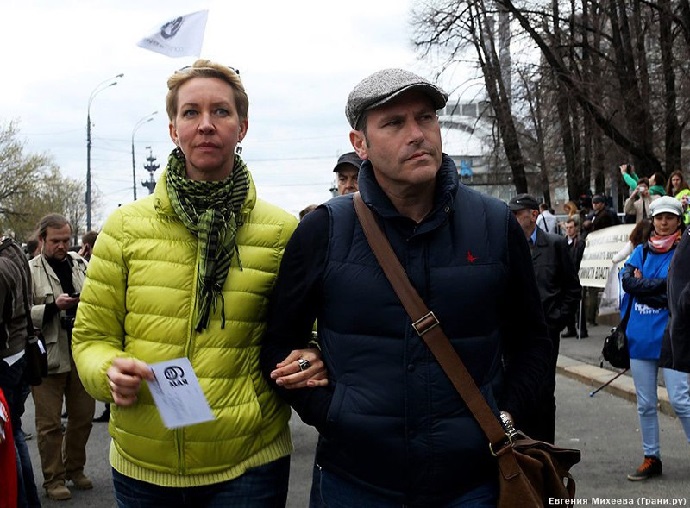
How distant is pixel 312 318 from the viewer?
2.98 m

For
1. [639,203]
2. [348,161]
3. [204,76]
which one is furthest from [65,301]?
[639,203]

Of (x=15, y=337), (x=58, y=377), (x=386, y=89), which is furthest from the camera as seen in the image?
(x=58, y=377)

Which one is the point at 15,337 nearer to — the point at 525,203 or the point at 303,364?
the point at 303,364

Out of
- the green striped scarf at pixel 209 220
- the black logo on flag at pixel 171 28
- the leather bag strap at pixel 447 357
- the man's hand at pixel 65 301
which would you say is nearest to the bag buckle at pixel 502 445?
the leather bag strap at pixel 447 357

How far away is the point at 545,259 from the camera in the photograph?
26.2 feet

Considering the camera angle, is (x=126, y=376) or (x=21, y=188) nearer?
(x=126, y=376)

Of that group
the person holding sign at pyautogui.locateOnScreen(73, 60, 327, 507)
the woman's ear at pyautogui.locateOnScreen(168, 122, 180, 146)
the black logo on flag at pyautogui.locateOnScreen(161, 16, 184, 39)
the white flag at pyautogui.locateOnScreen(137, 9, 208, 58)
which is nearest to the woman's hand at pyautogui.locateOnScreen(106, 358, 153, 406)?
the person holding sign at pyautogui.locateOnScreen(73, 60, 327, 507)

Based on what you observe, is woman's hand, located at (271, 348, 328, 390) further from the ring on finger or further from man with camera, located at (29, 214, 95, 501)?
man with camera, located at (29, 214, 95, 501)

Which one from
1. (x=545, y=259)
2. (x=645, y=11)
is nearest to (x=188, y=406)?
(x=545, y=259)

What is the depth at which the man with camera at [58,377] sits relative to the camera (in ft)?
23.7

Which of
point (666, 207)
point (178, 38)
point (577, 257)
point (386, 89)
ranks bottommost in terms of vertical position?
point (577, 257)

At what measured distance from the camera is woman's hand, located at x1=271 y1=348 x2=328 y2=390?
2.84m

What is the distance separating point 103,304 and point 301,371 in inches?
27.1

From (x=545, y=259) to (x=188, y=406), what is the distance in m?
5.56
